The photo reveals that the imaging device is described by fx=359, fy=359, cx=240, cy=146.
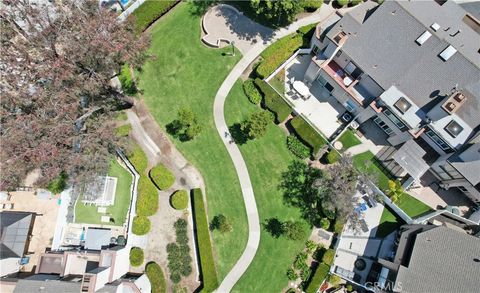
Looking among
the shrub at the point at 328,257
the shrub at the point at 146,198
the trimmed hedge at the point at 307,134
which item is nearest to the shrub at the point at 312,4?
the trimmed hedge at the point at 307,134

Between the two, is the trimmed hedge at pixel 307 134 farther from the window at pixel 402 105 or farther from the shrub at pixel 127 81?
the shrub at pixel 127 81

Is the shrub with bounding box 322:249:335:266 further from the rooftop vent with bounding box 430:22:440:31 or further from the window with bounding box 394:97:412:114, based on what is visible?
the rooftop vent with bounding box 430:22:440:31

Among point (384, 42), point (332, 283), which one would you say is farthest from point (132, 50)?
point (332, 283)

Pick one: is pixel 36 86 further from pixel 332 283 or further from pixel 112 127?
pixel 332 283

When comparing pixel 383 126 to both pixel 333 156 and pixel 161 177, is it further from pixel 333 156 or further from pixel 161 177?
pixel 161 177

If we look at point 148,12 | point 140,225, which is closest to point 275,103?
point 148,12

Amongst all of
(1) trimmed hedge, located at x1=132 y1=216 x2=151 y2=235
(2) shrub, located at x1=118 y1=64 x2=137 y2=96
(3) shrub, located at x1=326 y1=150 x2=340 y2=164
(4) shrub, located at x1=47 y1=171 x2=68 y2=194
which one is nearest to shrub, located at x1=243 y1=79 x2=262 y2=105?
(3) shrub, located at x1=326 y1=150 x2=340 y2=164
